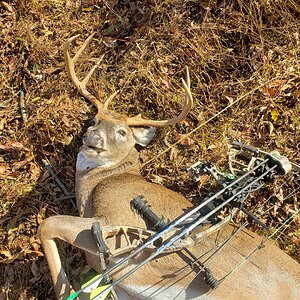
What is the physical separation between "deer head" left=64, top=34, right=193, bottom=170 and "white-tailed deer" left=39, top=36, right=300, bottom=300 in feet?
0.04

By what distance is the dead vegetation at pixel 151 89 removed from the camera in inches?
253

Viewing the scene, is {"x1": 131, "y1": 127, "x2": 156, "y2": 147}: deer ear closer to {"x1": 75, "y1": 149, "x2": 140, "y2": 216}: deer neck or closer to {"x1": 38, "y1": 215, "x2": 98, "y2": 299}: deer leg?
{"x1": 75, "y1": 149, "x2": 140, "y2": 216}: deer neck

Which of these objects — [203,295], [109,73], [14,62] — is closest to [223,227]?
[203,295]

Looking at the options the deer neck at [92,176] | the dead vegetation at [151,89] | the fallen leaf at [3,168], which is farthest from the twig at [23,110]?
the deer neck at [92,176]

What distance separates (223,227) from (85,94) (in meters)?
2.12

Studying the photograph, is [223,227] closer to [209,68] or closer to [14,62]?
[209,68]

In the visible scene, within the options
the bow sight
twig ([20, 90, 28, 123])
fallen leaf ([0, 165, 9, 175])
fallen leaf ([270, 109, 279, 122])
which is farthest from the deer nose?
fallen leaf ([270, 109, 279, 122])

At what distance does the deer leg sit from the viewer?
508cm

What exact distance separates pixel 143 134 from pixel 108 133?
20.4 inches

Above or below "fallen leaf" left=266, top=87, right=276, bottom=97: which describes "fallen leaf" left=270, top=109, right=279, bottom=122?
below

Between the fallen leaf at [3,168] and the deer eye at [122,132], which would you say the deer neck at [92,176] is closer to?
the deer eye at [122,132]

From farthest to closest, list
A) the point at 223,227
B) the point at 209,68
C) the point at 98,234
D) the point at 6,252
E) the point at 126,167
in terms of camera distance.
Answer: the point at 209,68
the point at 6,252
the point at 126,167
the point at 223,227
the point at 98,234

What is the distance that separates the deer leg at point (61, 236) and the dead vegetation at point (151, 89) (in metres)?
1.07

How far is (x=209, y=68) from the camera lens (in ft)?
21.8
